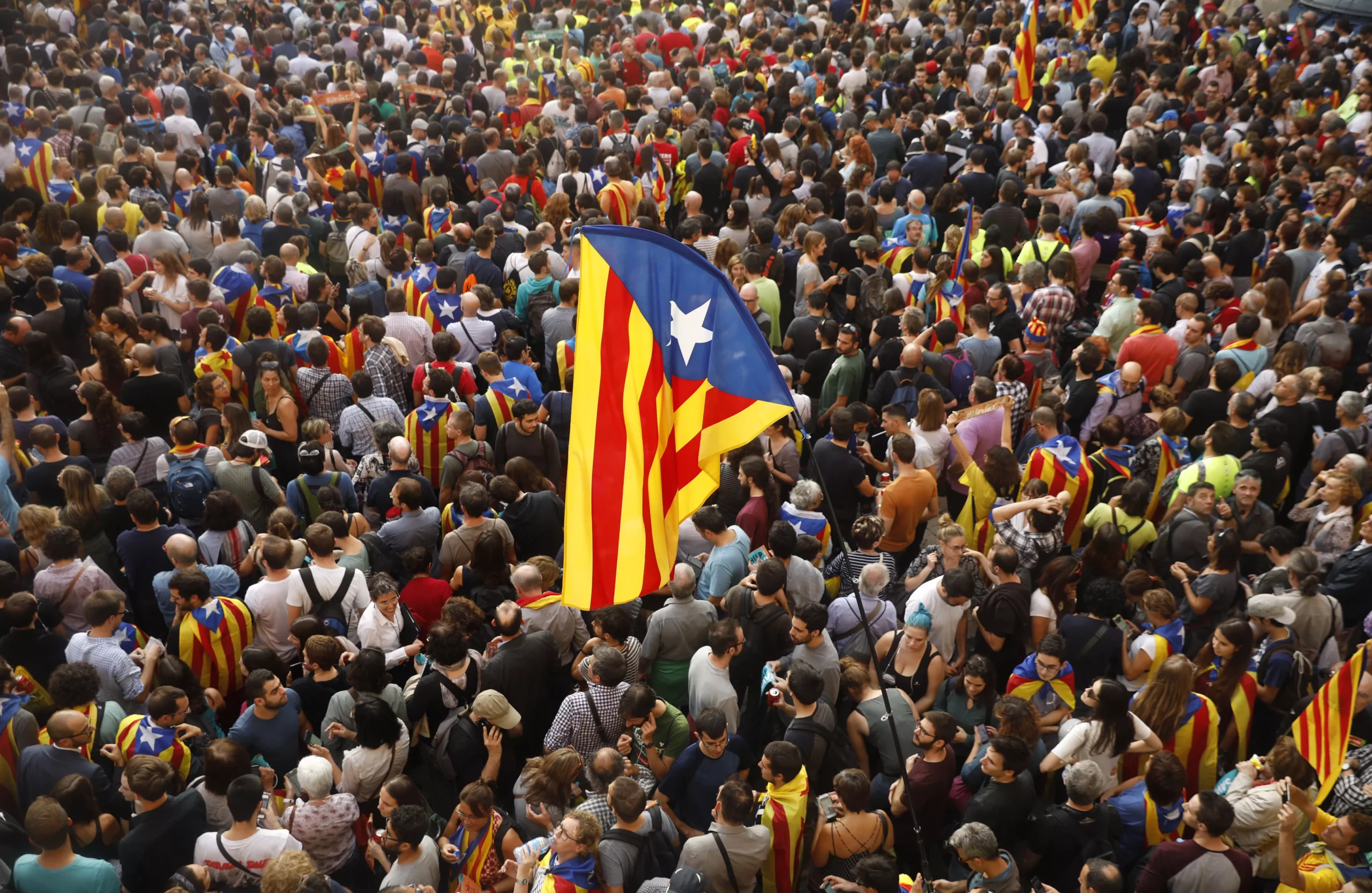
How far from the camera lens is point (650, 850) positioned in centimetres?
542

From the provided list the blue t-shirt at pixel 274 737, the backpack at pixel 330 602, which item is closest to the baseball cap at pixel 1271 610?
the backpack at pixel 330 602

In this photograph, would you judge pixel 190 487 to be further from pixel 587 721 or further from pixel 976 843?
pixel 976 843

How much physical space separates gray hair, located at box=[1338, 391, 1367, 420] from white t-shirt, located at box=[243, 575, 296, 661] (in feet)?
24.2

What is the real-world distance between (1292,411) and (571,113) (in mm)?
9836

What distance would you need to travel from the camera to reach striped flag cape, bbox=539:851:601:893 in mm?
5211

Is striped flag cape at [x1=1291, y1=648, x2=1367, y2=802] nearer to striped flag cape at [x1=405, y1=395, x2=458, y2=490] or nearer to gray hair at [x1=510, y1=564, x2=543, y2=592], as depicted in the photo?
gray hair at [x1=510, y1=564, x2=543, y2=592]

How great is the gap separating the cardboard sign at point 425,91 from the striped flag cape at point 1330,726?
1355 cm

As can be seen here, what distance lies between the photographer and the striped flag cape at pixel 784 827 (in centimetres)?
562

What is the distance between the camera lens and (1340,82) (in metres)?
15.5

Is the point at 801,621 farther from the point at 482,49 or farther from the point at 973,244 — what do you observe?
the point at 482,49

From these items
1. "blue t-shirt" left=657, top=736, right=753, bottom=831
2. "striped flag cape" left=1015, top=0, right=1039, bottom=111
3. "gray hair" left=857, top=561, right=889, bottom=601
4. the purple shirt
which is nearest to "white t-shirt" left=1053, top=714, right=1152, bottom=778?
Result: "gray hair" left=857, top=561, right=889, bottom=601

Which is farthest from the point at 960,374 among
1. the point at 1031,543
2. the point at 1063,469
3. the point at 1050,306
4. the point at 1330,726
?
the point at 1330,726

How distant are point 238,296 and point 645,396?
6.27 metres

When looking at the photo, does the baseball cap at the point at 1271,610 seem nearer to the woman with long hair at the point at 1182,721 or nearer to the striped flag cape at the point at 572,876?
the woman with long hair at the point at 1182,721
